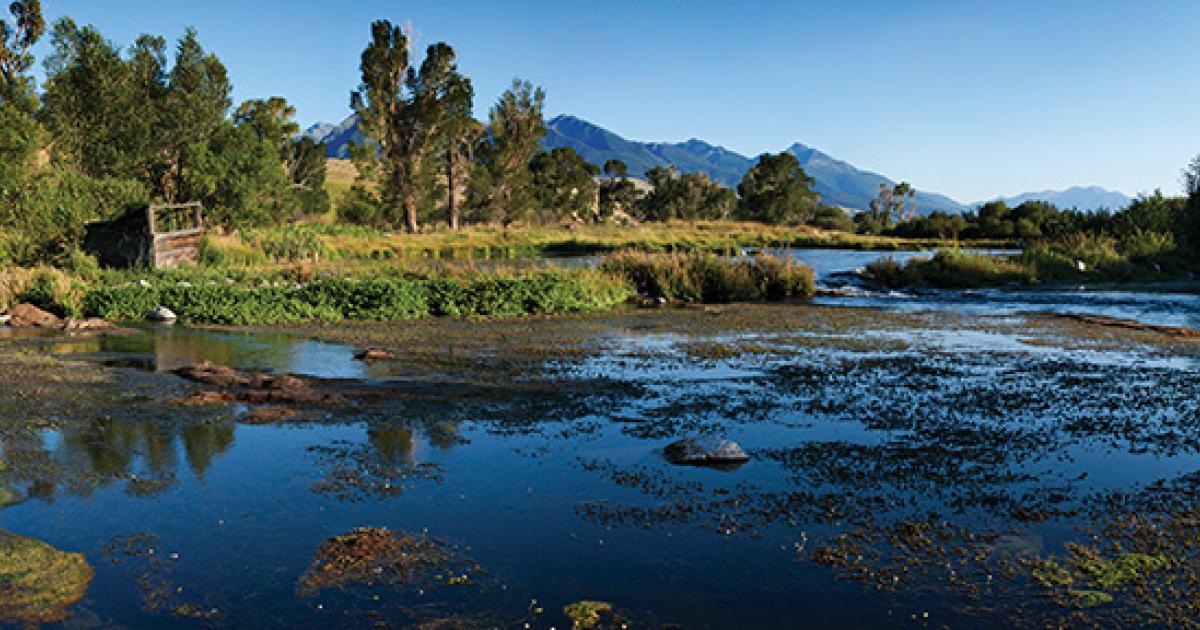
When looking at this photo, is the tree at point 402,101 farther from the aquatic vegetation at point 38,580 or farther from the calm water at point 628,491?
the aquatic vegetation at point 38,580

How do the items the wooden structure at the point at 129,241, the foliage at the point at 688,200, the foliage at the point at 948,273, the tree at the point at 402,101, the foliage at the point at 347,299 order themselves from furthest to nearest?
1. the foliage at the point at 688,200
2. the tree at the point at 402,101
3. the foliage at the point at 948,273
4. the wooden structure at the point at 129,241
5. the foliage at the point at 347,299

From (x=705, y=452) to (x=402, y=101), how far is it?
5314 centimetres

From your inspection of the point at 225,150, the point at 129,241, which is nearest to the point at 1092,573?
the point at 129,241

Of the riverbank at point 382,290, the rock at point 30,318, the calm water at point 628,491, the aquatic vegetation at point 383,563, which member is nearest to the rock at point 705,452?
the calm water at point 628,491

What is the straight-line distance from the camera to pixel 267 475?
737 centimetres

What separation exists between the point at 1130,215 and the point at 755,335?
3564 centimetres

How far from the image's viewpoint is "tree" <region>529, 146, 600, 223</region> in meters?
87.5

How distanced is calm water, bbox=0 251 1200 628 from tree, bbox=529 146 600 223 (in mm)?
73436

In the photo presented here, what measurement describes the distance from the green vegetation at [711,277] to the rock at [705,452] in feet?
55.7

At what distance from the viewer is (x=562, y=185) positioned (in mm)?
88812

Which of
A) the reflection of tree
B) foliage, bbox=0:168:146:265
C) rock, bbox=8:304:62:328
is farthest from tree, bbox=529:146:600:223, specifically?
the reflection of tree

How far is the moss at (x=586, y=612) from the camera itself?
4742 mm

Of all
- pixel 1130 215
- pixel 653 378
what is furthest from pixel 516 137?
pixel 653 378

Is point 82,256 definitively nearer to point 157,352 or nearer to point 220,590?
point 157,352
